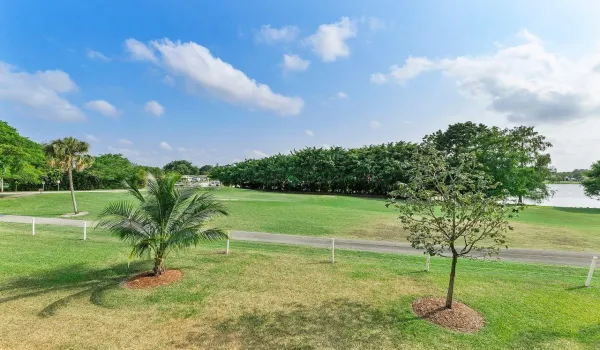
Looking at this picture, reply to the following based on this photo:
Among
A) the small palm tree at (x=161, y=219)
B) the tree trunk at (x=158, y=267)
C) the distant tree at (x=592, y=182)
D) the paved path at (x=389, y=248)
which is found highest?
the distant tree at (x=592, y=182)

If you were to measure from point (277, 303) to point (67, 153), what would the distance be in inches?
996

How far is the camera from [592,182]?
50.5 metres

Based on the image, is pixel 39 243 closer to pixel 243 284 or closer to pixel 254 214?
pixel 243 284

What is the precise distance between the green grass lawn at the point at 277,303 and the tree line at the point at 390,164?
3556 cm

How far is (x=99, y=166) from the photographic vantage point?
5644 centimetres

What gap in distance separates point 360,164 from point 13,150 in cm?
4807

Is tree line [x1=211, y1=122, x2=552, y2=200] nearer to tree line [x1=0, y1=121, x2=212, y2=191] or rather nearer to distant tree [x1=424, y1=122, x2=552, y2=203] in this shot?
distant tree [x1=424, y1=122, x2=552, y2=203]

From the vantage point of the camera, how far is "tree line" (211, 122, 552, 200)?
1860 inches

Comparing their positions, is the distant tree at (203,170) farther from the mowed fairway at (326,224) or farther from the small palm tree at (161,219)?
the small palm tree at (161,219)

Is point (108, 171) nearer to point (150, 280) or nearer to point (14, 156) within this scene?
point (14, 156)

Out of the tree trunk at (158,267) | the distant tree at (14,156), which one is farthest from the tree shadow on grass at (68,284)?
the distant tree at (14,156)

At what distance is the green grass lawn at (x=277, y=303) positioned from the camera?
691 cm

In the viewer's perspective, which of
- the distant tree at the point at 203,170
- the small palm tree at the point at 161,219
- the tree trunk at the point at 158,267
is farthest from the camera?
the distant tree at the point at 203,170

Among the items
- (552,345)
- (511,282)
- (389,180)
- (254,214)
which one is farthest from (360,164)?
(552,345)
